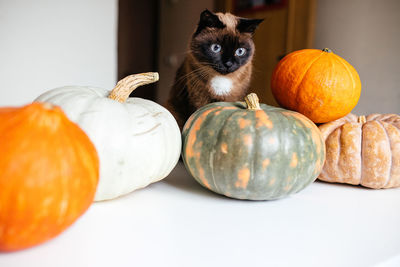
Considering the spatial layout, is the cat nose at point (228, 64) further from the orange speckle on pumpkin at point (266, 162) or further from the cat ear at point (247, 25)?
the orange speckle on pumpkin at point (266, 162)

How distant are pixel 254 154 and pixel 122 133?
274 mm

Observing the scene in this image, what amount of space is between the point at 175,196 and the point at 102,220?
7.4 inches

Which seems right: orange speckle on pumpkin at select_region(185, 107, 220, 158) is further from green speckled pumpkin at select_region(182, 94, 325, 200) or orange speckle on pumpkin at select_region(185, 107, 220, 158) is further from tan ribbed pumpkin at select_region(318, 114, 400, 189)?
tan ribbed pumpkin at select_region(318, 114, 400, 189)

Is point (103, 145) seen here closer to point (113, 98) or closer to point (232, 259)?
point (113, 98)

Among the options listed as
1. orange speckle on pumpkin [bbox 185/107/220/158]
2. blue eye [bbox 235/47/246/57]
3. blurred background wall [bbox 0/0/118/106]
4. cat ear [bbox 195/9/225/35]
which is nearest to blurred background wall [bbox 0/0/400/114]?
blurred background wall [bbox 0/0/118/106]

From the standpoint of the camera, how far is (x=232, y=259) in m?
0.46

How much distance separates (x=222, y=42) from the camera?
127 cm

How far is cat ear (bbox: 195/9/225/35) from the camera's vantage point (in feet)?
3.96

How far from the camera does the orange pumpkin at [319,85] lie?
0.84 m

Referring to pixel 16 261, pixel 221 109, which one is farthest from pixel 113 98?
pixel 16 261

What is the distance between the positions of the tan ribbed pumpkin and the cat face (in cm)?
56

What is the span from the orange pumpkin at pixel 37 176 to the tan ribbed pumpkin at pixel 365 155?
2.13 ft

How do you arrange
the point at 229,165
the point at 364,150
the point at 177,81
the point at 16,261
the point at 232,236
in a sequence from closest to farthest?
the point at 16,261 → the point at 232,236 → the point at 229,165 → the point at 364,150 → the point at 177,81

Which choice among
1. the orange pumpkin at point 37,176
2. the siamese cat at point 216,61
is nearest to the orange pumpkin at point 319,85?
the siamese cat at point 216,61
